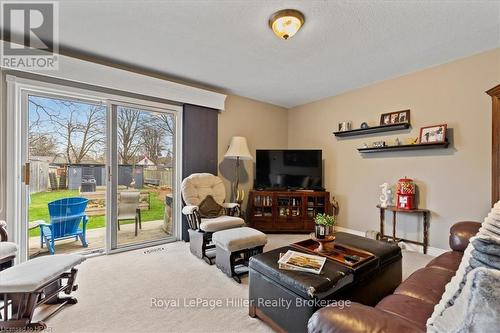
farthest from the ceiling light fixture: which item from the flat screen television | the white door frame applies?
the white door frame

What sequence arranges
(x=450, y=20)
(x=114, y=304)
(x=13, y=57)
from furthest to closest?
1. (x=13, y=57)
2. (x=450, y=20)
3. (x=114, y=304)

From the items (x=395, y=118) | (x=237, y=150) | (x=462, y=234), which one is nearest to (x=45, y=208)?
(x=237, y=150)

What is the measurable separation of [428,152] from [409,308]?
101 inches

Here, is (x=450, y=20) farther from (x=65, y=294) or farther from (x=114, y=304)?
(x=65, y=294)

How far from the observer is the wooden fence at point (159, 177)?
339cm

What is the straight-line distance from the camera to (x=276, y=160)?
419 centimetres

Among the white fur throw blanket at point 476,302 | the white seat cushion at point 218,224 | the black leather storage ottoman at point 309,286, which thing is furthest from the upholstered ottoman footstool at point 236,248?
the white fur throw blanket at point 476,302

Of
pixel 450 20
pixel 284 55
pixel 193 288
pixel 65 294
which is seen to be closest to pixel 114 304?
pixel 65 294

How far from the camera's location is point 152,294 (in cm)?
206

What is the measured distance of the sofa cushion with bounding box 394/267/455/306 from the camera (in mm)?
1296

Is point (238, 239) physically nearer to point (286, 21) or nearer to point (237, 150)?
point (237, 150)

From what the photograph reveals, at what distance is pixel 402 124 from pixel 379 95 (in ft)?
2.07

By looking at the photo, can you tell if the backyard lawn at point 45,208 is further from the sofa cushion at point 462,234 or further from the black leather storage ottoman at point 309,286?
the sofa cushion at point 462,234

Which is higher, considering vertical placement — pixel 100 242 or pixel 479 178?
pixel 479 178
